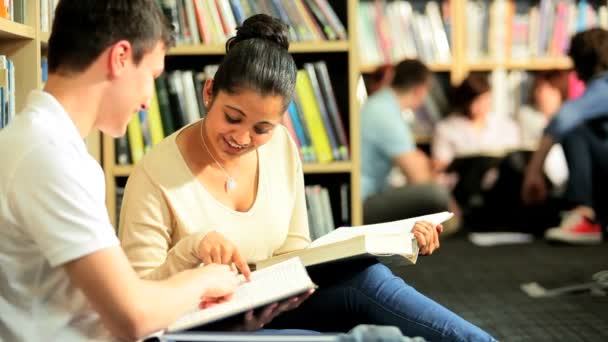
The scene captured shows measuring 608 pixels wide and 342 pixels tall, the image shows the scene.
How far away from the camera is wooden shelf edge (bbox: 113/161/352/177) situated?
7.80 feet

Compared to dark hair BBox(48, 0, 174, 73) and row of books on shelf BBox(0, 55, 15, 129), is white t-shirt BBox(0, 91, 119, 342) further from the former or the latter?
row of books on shelf BBox(0, 55, 15, 129)

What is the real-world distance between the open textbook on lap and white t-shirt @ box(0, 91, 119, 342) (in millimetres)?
119

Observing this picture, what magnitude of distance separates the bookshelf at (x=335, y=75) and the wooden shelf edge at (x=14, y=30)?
0.64m

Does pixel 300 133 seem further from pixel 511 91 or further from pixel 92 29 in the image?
pixel 511 91

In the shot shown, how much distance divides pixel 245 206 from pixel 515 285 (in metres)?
1.57

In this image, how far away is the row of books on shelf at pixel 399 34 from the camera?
4309 mm

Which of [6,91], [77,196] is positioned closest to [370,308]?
[77,196]

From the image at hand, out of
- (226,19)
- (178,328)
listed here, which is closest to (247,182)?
(178,328)

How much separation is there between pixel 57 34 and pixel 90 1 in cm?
6

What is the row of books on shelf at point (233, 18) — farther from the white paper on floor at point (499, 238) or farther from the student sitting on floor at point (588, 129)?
the white paper on floor at point (499, 238)

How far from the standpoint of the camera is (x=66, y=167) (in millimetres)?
966

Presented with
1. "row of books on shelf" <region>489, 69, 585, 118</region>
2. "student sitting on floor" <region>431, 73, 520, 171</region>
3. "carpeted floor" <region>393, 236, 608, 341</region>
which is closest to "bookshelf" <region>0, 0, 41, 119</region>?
"carpeted floor" <region>393, 236, 608, 341</region>

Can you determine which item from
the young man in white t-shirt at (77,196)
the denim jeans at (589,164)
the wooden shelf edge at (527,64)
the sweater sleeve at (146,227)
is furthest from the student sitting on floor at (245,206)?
the wooden shelf edge at (527,64)

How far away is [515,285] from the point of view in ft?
9.34
